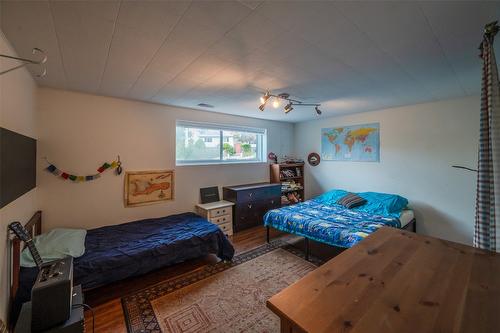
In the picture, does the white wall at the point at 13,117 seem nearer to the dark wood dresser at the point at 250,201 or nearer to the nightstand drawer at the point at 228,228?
the nightstand drawer at the point at 228,228

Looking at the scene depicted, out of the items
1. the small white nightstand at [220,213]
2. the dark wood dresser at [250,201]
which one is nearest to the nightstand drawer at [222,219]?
the small white nightstand at [220,213]

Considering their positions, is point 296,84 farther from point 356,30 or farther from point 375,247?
point 375,247

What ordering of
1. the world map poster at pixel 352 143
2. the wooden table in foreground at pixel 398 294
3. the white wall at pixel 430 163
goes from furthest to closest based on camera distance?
the world map poster at pixel 352 143, the white wall at pixel 430 163, the wooden table in foreground at pixel 398 294

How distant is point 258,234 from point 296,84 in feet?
8.74

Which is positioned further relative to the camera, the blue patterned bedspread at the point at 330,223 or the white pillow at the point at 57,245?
the blue patterned bedspread at the point at 330,223

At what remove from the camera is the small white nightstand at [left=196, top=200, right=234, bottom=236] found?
3576 millimetres

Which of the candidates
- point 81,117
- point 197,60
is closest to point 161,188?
point 81,117

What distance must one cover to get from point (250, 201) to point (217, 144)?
1.37 meters

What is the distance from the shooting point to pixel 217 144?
4266 mm

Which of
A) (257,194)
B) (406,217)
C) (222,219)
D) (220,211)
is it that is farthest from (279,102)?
(406,217)

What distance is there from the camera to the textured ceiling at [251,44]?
49.7 inches

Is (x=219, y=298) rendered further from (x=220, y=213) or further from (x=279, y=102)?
(x=279, y=102)

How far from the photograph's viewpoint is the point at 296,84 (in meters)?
2.52

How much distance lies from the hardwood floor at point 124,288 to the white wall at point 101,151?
1070mm
